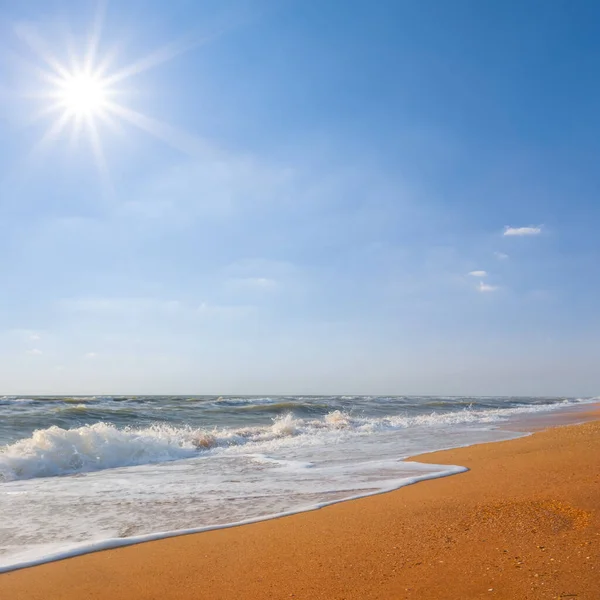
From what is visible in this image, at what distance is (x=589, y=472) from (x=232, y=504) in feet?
12.8

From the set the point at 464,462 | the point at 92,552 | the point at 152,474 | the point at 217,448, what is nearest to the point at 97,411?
the point at 217,448

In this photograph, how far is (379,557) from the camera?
128 inches

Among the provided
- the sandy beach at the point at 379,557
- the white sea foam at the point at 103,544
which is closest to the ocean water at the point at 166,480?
the white sea foam at the point at 103,544

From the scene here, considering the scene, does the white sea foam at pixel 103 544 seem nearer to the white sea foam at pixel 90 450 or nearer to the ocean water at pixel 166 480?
the ocean water at pixel 166 480

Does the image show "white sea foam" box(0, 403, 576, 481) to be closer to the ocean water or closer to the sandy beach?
the ocean water

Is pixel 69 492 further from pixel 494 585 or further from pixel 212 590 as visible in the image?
pixel 494 585

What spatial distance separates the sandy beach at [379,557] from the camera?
2.74 metres

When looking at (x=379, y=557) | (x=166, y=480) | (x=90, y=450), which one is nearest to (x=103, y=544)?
(x=379, y=557)

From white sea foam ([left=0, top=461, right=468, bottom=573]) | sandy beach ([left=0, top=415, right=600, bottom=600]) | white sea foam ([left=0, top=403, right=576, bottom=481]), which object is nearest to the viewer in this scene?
sandy beach ([left=0, top=415, right=600, bottom=600])

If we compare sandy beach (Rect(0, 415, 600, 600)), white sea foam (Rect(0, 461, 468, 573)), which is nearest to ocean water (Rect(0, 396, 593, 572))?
white sea foam (Rect(0, 461, 468, 573))

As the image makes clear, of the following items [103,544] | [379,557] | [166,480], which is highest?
[379,557]

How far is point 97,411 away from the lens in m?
23.3

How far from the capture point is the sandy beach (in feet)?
8.98

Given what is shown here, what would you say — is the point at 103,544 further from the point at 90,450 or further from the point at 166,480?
the point at 90,450
